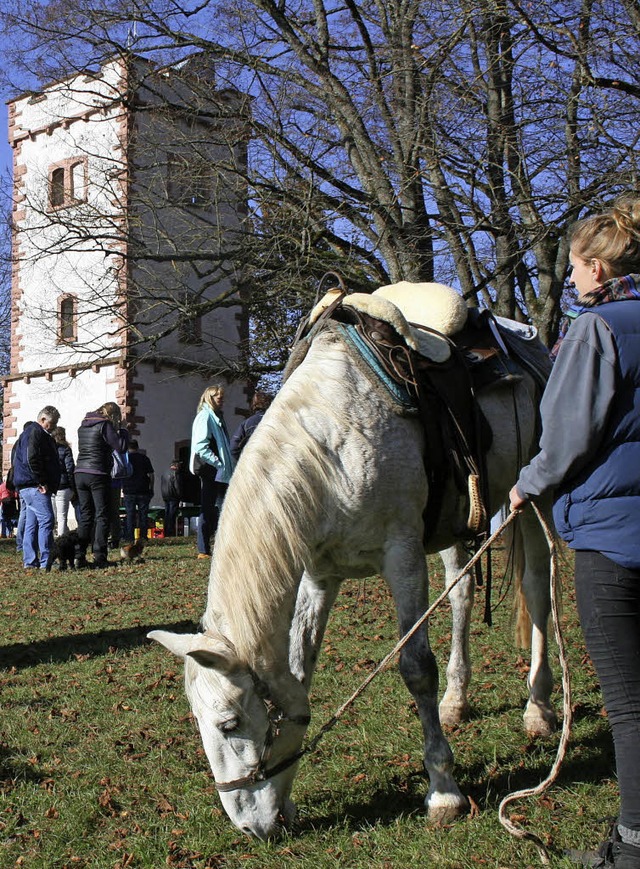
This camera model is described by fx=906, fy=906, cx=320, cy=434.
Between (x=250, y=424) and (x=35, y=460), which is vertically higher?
(x=250, y=424)

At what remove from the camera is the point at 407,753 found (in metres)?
4.26

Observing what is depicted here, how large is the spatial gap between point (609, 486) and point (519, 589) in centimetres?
265

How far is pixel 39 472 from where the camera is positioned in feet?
36.6

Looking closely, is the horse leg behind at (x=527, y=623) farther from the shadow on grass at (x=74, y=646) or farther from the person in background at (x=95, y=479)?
the person in background at (x=95, y=479)

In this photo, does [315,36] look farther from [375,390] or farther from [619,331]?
[619,331]

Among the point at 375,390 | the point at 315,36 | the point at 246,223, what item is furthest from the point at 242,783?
the point at 315,36

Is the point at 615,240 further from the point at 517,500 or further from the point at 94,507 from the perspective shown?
the point at 94,507

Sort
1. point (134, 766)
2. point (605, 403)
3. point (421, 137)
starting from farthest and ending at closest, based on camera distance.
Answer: point (421, 137)
point (134, 766)
point (605, 403)

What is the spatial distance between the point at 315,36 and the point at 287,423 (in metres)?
12.8

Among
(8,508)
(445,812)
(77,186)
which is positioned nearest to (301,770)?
(445,812)

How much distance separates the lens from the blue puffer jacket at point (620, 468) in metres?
2.73

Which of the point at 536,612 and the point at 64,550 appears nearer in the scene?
the point at 536,612

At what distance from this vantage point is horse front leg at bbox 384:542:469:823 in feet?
11.6

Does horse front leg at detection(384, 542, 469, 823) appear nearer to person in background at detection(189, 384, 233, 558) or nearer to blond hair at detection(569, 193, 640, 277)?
blond hair at detection(569, 193, 640, 277)
